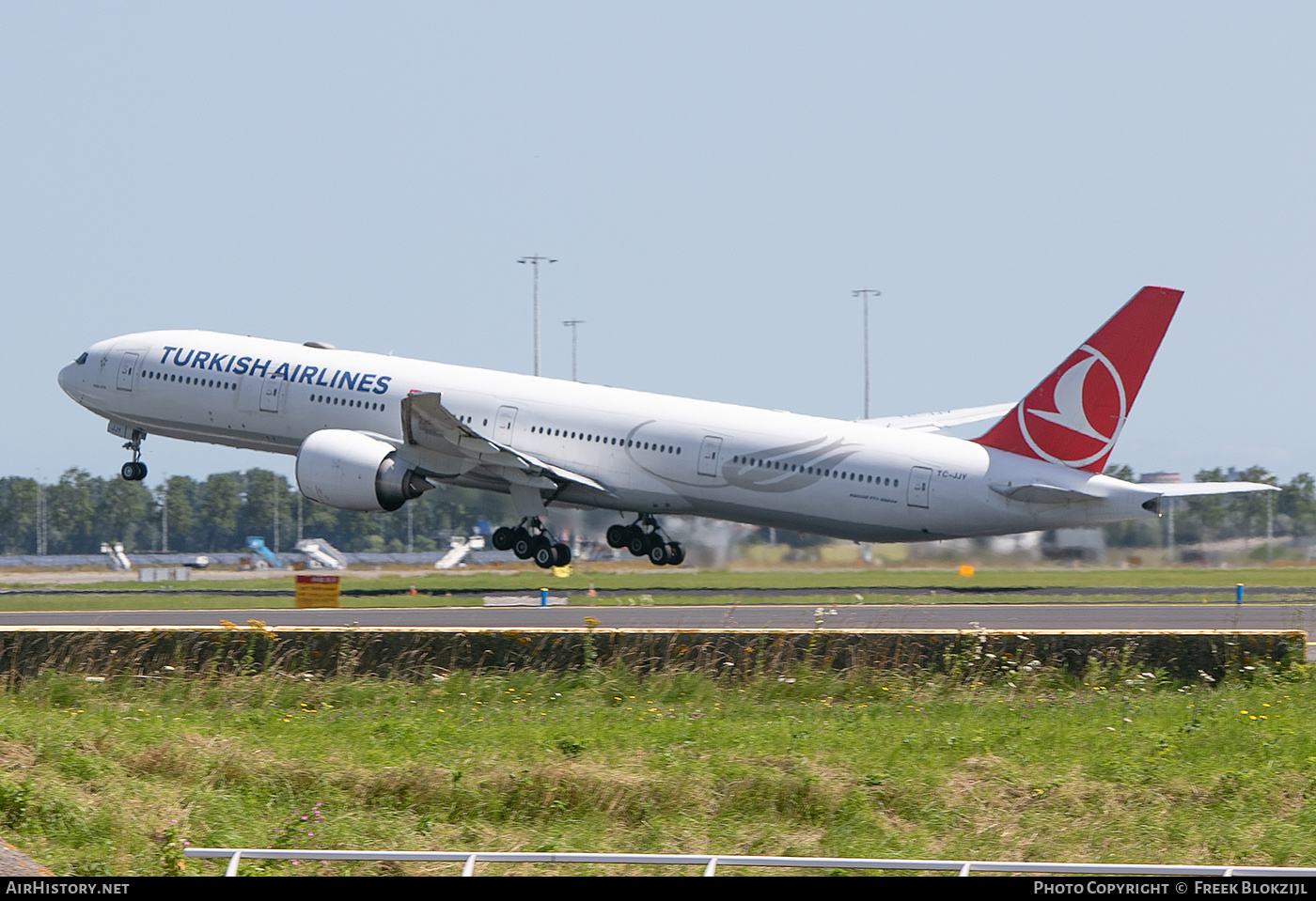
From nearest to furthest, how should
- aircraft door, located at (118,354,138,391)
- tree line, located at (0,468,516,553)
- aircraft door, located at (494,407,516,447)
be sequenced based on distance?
aircraft door, located at (494,407,516,447) → aircraft door, located at (118,354,138,391) → tree line, located at (0,468,516,553)

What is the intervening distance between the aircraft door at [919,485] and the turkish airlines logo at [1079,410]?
3.01 m

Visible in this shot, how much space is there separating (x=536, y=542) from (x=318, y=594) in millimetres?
9940

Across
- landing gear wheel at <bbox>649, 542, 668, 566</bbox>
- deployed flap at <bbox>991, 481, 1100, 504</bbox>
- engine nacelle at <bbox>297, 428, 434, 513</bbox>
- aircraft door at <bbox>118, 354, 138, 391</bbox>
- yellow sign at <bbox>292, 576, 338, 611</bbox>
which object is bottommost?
yellow sign at <bbox>292, 576, 338, 611</bbox>

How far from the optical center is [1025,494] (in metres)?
37.7

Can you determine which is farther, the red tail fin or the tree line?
the tree line

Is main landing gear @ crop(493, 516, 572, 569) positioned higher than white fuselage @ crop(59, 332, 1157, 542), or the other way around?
white fuselage @ crop(59, 332, 1157, 542)

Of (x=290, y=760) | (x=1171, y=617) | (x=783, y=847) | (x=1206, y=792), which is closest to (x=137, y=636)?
(x=290, y=760)

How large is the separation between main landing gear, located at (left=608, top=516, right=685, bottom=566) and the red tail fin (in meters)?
12.3

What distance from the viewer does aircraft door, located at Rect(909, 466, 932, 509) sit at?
38531mm

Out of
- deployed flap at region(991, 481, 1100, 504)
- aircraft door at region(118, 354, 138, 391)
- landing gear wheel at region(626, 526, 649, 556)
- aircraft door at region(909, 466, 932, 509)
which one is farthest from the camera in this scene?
aircraft door at region(118, 354, 138, 391)

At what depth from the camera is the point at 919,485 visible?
127 ft

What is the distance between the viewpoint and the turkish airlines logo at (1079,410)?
37406 mm

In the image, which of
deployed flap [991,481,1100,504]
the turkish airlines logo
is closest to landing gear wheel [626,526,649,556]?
deployed flap [991,481,1100,504]

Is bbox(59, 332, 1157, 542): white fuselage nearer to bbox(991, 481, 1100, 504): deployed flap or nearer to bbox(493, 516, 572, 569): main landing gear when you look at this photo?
bbox(991, 481, 1100, 504): deployed flap
